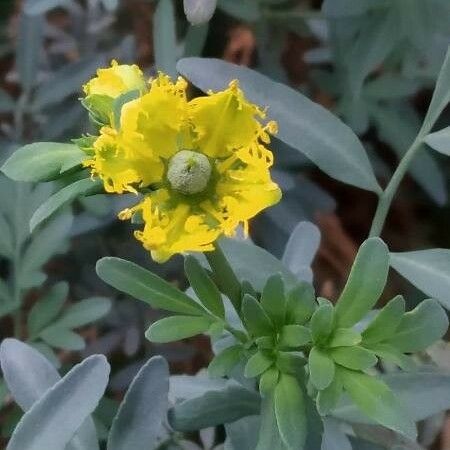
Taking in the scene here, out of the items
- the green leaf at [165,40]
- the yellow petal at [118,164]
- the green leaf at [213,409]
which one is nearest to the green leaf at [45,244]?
the green leaf at [165,40]

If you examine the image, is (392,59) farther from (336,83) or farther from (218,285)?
(218,285)

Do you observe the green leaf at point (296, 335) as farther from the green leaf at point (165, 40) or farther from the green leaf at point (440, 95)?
the green leaf at point (165, 40)

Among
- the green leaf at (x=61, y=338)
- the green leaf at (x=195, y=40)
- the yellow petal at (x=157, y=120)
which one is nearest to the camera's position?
the yellow petal at (x=157, y=120)

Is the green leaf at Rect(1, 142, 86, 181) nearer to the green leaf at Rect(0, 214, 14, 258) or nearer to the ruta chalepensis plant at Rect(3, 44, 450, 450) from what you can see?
the ruta chalepensis plant at Rect(3, 44, 450, 450)

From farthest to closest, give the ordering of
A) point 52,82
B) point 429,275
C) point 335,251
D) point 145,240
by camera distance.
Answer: point 335,251 < point 52,82 < point 429,275 < point 145,240

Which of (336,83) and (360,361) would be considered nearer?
(360,361)

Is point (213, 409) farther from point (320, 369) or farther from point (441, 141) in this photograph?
point (441, 141)

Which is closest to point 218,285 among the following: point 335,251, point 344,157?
point 344,157

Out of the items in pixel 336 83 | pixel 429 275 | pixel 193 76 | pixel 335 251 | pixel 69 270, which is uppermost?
pixel 193 76
